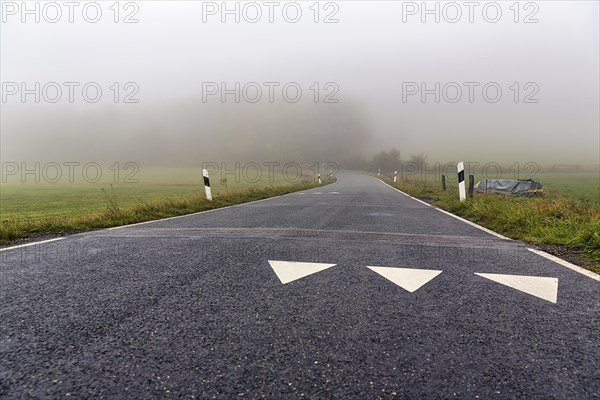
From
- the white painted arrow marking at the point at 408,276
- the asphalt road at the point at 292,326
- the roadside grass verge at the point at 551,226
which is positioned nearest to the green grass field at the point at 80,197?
the asphalt road at the point at 292,326

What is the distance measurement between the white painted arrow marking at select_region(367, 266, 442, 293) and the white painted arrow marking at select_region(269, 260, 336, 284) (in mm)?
563

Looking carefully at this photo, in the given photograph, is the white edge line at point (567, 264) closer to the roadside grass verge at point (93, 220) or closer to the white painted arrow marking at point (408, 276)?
the white painted arrow marking at point (408, 276)

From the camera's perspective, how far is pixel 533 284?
9.42ft

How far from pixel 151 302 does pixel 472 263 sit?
3227mm

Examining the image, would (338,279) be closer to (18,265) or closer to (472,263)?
(472,263)

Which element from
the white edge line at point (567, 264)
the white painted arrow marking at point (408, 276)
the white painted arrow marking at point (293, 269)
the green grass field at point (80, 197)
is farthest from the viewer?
the green grass field at point (80, 197)

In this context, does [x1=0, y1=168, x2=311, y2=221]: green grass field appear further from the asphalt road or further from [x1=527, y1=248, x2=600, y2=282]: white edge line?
[x1=527, y1=248, x2=600, y2=282]: white edge line

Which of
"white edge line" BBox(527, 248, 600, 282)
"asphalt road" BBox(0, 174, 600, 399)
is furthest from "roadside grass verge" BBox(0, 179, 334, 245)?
"white edge line" BBox(527, 248, 600, 282)

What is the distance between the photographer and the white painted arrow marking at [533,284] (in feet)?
8.63

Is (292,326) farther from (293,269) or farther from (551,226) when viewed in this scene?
(551,226)

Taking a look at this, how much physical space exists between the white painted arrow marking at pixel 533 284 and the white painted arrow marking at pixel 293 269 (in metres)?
1.58

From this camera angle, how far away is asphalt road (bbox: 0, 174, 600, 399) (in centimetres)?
142

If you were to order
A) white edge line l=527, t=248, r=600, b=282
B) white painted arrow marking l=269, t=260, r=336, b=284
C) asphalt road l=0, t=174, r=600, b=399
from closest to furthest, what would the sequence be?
1. asphalt road l=0, t=174, r=600, b=399
2. white painted arrow marking l=269, t=260, r=336, b=284
3. white edge line l=527, t=248, r=600, b=282

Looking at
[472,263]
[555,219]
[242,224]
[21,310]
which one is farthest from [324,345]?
[555,219]
